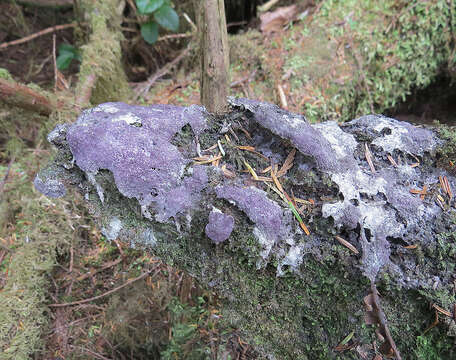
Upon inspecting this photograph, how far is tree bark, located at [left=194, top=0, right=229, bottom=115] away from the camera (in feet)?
7.59

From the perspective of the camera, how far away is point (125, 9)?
13.6ft

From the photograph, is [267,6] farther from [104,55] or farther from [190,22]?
[104,55]

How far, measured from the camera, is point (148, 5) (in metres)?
3.26

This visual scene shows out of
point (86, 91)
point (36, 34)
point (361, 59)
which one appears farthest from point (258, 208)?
point (36, 34)

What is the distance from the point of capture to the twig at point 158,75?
144 inches

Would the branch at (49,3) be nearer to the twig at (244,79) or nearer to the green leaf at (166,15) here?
the green leaf at (166,15)

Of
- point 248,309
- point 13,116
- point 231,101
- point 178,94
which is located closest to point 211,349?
point 248,309

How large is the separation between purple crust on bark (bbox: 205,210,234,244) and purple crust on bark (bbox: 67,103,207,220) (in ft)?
0.39

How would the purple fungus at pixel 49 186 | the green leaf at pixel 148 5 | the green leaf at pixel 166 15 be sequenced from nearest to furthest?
the purple fungus at pixel 49 186
the green leaf at pixel 148 5
the green leaf at pixel 166 15

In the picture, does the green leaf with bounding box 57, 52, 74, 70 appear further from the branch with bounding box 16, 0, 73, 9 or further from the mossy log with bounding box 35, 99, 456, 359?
the mossy log with bounding box 35, 99, 456, 359

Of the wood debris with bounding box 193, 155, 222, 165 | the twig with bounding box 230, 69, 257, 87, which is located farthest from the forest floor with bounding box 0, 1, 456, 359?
the wood debris with bounding box 193, 155, 222, 165

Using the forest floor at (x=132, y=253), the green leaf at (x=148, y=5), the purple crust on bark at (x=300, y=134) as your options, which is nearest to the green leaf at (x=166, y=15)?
the green leaf at (x=148, y=5)

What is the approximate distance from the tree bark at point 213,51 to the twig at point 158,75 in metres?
1.34

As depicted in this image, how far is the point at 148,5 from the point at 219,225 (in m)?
3.01
